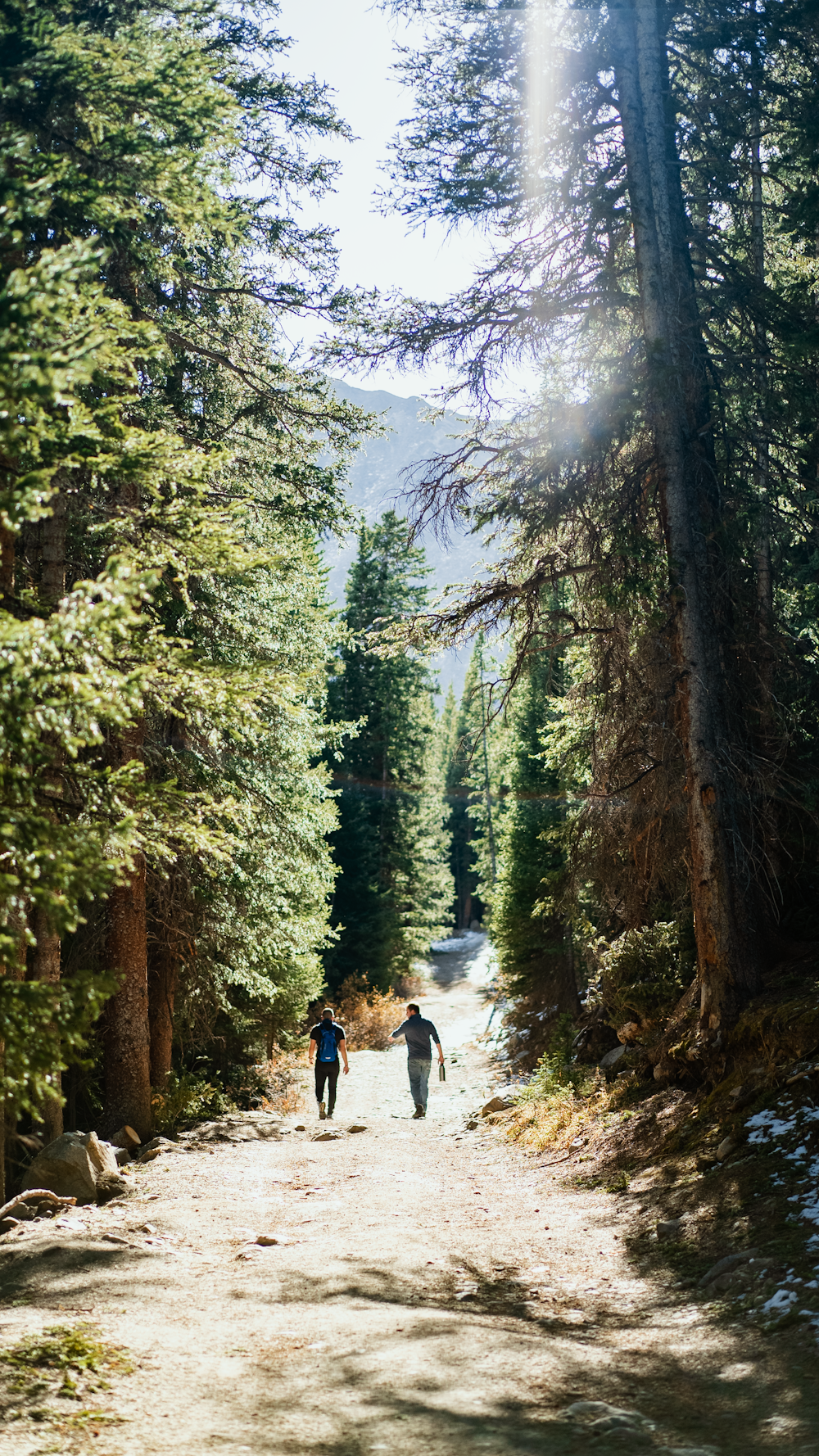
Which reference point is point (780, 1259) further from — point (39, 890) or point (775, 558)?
point (775, 558)

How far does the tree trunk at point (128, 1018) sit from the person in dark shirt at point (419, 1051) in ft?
13.4

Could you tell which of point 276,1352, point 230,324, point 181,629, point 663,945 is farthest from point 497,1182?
point 230,324

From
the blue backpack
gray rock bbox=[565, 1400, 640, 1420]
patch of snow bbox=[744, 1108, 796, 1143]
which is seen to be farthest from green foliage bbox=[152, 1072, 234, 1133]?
gray rock bbox=[565, 1400, 640, 1420]

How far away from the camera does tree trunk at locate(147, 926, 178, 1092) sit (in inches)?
506

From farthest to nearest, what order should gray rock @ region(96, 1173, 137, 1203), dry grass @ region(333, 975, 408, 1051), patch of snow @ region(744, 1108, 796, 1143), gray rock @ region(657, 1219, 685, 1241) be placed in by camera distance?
dry grass @ region(333, 975, 408, 1051)
gray rock @ region(96, 1173, 137, 1203)
patch of snow @ region(744, 1108, 796, 1143)
gray rock @ region(657, 1219, 685, 1241)

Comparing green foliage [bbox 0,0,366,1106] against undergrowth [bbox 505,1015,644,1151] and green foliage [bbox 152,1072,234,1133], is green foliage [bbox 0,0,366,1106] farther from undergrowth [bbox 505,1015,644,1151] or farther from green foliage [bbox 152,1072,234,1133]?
undergrowth [bbox 505,1015,644,1151]

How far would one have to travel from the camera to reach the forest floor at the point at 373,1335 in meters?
4.00

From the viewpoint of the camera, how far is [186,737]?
472 inches

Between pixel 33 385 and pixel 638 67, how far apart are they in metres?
9.10

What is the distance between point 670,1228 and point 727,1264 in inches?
42.3

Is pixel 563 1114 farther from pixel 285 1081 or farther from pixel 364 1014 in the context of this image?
pixel 364 1014

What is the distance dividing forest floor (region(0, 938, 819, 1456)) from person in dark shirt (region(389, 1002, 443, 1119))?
4650 mm

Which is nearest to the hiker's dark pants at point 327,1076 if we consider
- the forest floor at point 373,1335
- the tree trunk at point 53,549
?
the forest floor at point 373,1335

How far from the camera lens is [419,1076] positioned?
576 inches
